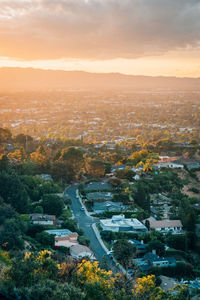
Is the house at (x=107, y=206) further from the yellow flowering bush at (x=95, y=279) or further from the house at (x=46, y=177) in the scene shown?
the yellow flowering bush at (x=95, y=279)

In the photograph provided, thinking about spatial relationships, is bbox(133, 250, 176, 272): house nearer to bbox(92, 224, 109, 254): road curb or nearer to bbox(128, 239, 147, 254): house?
bbox(128, 239, 147, 254): house

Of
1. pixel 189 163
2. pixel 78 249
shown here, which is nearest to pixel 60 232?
pixel 78 249

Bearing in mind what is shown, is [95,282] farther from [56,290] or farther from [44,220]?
[44,220]

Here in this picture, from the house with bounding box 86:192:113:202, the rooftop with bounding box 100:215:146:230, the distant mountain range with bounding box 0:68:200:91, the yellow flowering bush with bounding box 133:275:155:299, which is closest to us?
the yellow flowering bush with bounding box 133:275:155:299

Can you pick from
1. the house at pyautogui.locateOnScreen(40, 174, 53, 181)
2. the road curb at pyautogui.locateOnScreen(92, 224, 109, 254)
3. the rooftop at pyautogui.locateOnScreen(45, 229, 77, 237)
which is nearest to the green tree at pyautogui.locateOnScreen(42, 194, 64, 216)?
the road curb at pyautogui.locateOnScreen(92, 224, 109, 254)

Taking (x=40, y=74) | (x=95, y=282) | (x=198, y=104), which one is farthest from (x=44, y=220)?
(x=40, y=74)

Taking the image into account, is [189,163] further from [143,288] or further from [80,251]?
[143,288]
